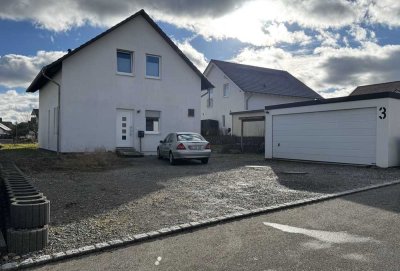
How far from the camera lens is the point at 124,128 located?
20.9m

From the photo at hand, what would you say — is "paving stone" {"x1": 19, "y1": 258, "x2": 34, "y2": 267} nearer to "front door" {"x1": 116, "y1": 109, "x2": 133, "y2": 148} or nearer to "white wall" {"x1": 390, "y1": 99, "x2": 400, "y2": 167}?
"white wall" {"x1": 390, "y1": 99, "x2": 400, "y2": 167}

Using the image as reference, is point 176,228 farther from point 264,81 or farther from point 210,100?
point 210,100

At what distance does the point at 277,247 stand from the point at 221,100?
Answer: 34.5m

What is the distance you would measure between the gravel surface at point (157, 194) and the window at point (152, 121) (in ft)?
28.2

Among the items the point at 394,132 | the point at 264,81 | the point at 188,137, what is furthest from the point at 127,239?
the point at 264,81

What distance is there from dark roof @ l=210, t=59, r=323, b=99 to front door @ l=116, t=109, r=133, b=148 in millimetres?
16954

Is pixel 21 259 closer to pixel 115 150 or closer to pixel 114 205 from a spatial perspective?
pixel 114 205

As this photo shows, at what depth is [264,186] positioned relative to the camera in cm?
1003

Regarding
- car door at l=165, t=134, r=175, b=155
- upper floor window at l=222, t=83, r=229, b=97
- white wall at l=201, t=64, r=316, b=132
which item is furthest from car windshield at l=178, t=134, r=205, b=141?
upper floor window at l=222, t=83, r=229, b=97

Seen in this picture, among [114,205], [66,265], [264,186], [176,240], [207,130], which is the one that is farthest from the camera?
[207,130]

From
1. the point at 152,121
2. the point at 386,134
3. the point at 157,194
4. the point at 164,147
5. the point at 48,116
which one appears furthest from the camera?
the point at 48,116

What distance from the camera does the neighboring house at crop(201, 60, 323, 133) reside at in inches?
1431

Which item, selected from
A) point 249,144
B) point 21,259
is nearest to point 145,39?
point 249,144

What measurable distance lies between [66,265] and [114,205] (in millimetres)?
2979
